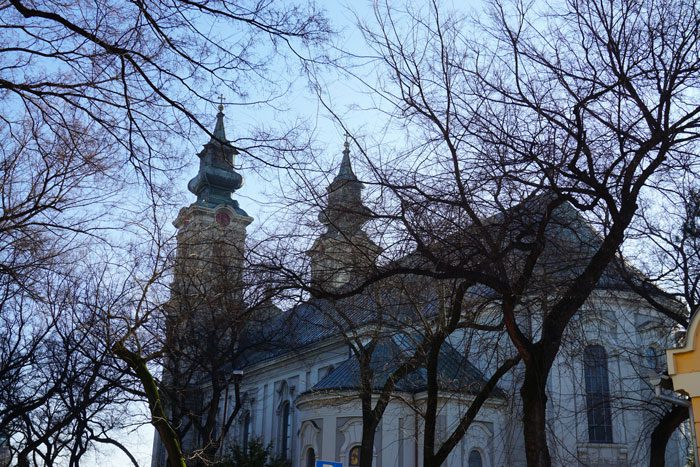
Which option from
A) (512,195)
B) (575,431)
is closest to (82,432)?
(575,431)

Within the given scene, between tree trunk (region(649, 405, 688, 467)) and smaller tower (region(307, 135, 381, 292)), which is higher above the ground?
smaller tower (region(307, 135, 381, 292))

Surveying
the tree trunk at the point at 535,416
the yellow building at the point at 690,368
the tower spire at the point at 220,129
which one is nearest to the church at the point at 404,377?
the tower spire at the point at 220,129

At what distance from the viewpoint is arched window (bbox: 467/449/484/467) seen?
1219 inches

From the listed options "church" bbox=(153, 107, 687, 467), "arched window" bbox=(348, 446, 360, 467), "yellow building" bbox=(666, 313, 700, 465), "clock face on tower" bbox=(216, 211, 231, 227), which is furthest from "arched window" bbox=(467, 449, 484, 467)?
"clock face on tower" bbox=(216, 211, 231, 227)

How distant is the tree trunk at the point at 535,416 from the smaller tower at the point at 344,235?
2796mm

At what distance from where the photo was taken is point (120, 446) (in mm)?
28891

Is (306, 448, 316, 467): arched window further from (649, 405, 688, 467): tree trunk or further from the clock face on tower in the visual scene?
the clock face on tower

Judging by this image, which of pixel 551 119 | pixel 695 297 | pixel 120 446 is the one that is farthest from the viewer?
pixel 120 446

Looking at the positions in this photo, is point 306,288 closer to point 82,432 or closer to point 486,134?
point 486,134

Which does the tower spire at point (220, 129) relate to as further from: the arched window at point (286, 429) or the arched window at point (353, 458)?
the arched window at point (286, 429)

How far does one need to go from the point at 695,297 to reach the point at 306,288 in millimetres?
9706

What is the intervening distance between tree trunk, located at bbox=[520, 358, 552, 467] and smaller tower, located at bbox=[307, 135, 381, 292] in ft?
9.17

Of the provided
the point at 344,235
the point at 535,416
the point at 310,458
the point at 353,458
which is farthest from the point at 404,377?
the point at 310,458

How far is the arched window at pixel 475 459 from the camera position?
102 feet
